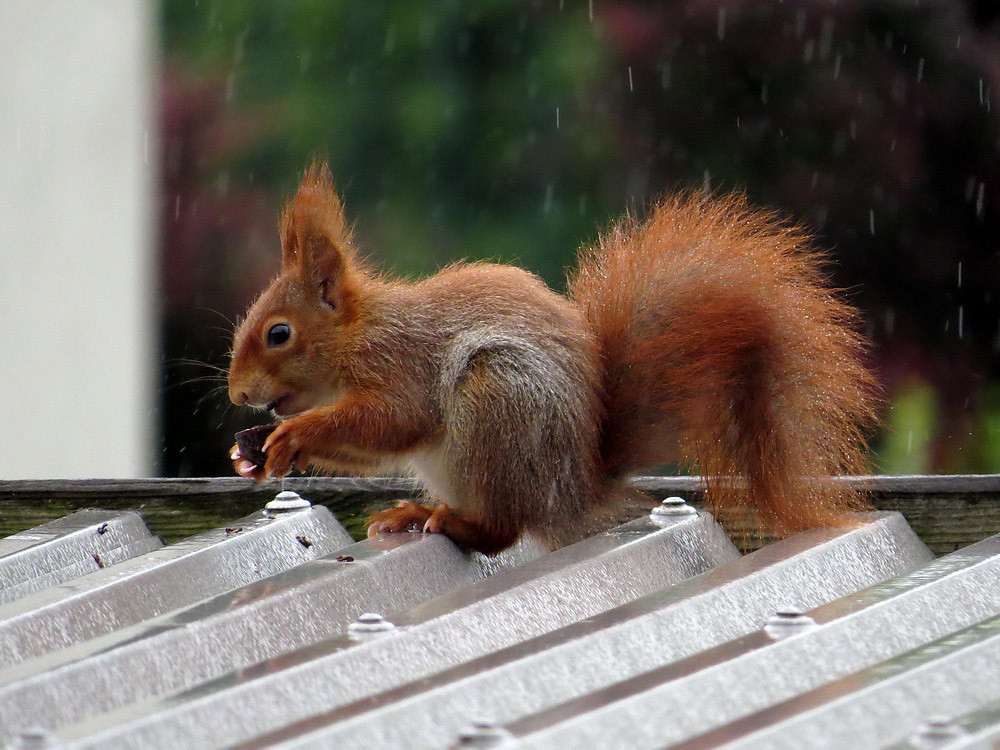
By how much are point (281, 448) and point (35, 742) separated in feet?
2.11

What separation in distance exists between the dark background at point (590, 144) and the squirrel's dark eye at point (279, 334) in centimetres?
109

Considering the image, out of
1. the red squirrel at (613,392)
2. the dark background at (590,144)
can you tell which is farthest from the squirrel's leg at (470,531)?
the dark background at (590,144)

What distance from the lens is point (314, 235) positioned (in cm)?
146

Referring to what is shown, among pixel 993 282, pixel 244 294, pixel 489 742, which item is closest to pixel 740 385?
pixel 489 742

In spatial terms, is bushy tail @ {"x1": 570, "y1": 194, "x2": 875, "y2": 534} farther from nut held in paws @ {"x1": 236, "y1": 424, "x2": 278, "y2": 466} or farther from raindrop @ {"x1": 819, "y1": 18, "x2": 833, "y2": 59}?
raindrop @ {"x1": 819, "y1": 18, "x2": 833, "y2": 59}

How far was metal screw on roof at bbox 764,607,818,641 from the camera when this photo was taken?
777mm

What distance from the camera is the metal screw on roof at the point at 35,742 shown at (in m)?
0.59

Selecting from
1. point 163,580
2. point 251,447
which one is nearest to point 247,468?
point 251,447

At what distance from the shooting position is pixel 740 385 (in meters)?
1.27

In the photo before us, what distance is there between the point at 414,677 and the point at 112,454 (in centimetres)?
297

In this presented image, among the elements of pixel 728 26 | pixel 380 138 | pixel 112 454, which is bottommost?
pixel 112 454

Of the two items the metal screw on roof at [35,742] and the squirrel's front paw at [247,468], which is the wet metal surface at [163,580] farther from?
the metal screw on roof at [35,742]

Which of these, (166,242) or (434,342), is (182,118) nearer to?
(166,242)

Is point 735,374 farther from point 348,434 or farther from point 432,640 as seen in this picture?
point 432,640
